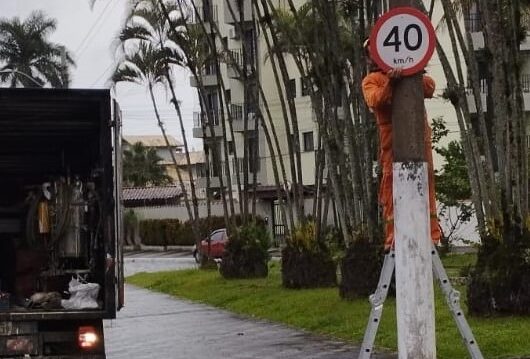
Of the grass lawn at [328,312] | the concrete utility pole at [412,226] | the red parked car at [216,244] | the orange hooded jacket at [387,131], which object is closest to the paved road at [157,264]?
the red parked car at [216,244]

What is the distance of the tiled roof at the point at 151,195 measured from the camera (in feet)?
246

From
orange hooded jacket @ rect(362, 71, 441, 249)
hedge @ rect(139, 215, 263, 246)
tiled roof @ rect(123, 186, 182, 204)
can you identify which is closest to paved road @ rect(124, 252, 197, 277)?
hedge @ rect(139, 215, 263, 246)

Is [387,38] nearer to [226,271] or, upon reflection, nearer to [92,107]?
[92,107]

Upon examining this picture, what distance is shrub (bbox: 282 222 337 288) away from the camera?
1839 cm

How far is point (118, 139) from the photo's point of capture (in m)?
9.30

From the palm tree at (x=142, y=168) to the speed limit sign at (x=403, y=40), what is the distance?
8390 centimetres

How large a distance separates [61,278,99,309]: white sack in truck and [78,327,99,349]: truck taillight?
210 millimetres

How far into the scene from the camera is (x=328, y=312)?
14875mm

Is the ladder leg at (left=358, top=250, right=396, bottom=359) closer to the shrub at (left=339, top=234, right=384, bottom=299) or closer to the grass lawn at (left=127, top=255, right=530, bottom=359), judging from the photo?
the grass lawn at (left=127, top=255, right=530, bottom=359)

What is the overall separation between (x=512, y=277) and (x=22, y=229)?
5.63 metres

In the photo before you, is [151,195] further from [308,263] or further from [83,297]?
[83,297]

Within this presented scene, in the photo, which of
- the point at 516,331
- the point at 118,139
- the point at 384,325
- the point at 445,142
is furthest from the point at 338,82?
the point at 445,142

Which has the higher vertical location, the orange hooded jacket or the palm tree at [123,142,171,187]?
the palm tree at [123,142,171,187]

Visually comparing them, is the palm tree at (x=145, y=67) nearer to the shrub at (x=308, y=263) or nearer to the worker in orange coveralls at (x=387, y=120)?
the shrub at (x=308, y=263)
